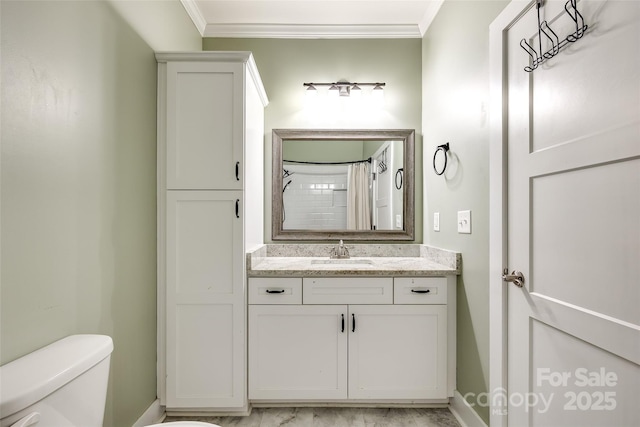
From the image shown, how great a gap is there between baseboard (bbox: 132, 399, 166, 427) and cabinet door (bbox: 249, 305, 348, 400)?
488 millimetres

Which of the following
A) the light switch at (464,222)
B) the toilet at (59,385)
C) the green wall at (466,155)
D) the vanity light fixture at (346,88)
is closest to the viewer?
the toilet at (59,385)

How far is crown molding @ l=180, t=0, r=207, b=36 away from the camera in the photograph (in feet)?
6.97

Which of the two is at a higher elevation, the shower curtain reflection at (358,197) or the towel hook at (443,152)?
the towel hook at (443,152)

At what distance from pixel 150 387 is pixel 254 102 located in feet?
5.66

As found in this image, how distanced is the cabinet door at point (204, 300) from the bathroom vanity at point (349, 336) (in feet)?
0.37

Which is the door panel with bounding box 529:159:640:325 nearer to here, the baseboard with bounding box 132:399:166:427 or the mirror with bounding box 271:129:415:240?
the mirror with bounding box 271:129:415:240

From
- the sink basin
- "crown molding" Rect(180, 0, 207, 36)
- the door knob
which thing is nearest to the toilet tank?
the sink basin

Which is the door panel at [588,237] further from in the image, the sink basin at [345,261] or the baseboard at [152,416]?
the baseboard at [152,416]

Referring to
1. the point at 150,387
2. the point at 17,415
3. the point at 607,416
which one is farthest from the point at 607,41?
the point at 150,387

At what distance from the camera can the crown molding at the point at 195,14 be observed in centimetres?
212

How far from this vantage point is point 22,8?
960 mm

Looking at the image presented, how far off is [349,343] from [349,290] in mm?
295

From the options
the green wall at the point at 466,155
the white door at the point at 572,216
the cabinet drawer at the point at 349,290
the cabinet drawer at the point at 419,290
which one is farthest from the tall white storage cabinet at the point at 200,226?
the white door at the point at 572,216

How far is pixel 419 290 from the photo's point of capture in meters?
1.87
